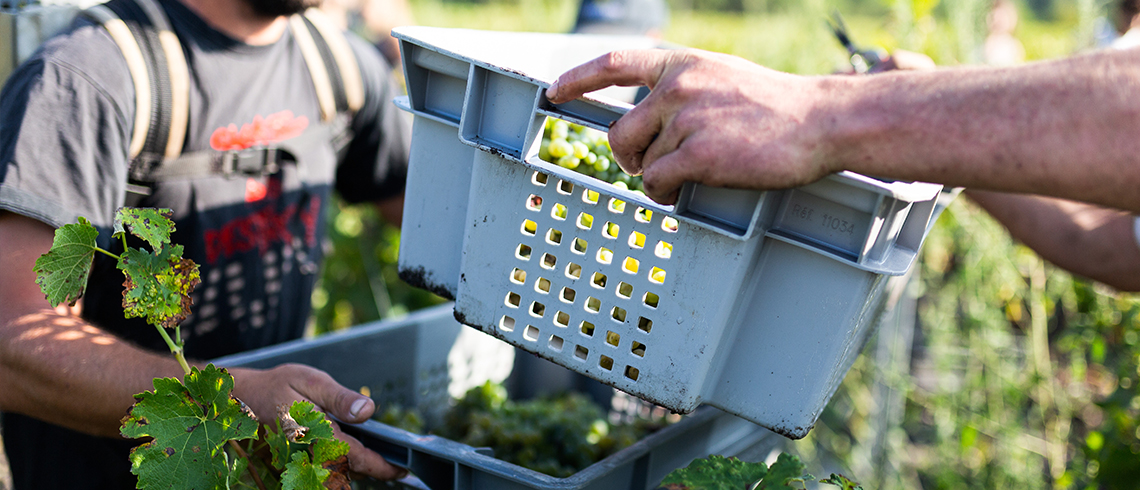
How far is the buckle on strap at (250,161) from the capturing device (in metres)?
1.74

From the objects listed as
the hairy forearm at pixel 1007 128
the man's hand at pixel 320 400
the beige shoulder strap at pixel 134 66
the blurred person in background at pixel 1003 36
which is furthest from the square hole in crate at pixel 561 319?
the blurred person in background at pixel 1003 36

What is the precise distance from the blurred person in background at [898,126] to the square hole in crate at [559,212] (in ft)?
0.52

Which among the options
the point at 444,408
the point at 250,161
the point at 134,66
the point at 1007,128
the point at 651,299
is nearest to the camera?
the point at 1007,128

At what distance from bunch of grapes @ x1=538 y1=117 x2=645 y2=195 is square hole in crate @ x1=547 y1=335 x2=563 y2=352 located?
0.25 m

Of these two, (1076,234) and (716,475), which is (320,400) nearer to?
(716,475)

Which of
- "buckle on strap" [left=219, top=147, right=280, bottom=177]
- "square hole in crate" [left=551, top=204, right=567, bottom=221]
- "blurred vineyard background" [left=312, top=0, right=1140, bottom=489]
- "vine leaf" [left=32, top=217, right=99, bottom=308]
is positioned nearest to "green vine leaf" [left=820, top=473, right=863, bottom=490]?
"square hole in crate" [left=551, top=204, right=567, bottom=221]

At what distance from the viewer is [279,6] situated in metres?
1.74

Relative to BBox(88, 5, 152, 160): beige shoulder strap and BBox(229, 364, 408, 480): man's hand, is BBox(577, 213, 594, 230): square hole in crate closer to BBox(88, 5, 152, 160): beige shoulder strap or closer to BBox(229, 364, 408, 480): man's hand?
BBox(229, 364, 408, 480): man's hand

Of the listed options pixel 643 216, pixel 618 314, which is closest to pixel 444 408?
pixel 618 314

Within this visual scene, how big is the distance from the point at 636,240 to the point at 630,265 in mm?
40

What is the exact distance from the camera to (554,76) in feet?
5.18

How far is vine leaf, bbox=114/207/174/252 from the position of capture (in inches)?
36.4

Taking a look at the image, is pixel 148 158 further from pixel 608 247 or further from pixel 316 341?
pixel 608 247

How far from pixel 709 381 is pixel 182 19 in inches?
57.0
